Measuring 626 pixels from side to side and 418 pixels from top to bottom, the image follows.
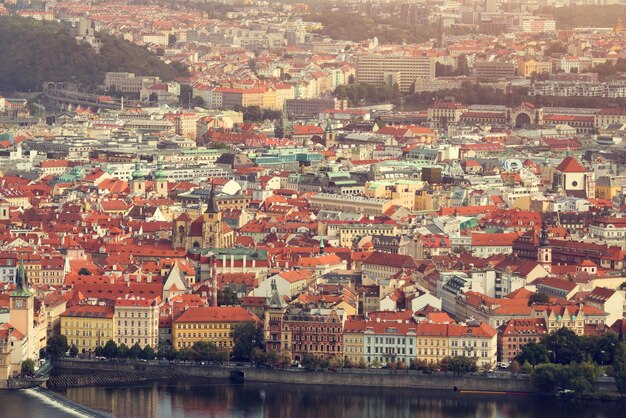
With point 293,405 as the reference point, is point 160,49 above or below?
above

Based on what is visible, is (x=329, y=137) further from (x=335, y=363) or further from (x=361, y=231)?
(x=335, y=363)

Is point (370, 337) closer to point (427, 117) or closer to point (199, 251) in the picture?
point (199, 251)

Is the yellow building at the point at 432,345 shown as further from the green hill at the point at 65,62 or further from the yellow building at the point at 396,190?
the green hill at the point at 65,62

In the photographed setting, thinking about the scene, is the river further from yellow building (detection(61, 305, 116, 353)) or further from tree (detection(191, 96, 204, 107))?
tree (detection(191, 96, 204, 107))

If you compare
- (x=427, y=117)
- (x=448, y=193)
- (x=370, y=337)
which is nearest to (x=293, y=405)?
(x=370, y=337)

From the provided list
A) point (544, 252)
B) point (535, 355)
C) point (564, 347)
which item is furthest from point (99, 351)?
point (544, 252)

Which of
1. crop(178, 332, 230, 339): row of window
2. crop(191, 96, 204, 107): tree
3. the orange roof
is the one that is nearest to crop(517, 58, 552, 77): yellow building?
crop(191, 96, 204, 107): tree
